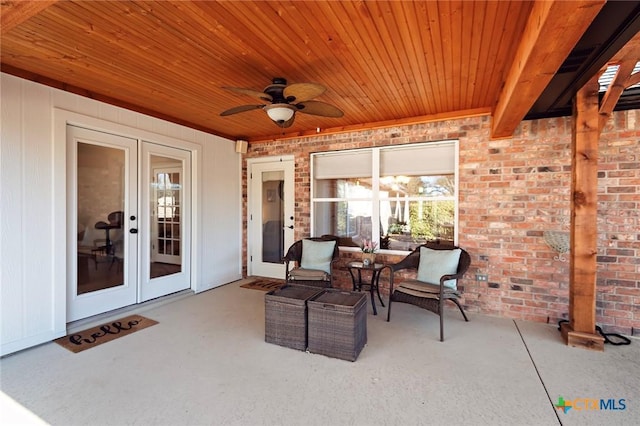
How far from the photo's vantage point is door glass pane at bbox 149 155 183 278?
4.03 meters

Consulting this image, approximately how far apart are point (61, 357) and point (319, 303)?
2.20m

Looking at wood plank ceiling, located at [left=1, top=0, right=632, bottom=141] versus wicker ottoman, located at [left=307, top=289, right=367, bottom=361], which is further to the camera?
wicker ottoman, located at [left=307, top=289, right=367, bottom=361]

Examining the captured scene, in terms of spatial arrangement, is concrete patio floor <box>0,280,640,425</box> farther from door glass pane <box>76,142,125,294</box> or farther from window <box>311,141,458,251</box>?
window <box>311,141,458,251</box>

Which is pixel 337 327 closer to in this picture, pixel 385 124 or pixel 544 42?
pixel 544 42

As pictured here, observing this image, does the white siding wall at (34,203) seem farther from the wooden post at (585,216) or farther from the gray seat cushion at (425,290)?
the wooden post at (585,216)

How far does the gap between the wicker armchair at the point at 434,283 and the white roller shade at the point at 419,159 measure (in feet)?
3.38

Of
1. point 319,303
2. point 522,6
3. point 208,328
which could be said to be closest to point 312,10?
point 522,6

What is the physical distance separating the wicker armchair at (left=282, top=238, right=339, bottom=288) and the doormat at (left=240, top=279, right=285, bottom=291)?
75 centimetres

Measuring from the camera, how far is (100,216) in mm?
3459

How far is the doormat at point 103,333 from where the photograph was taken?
2.77 meters

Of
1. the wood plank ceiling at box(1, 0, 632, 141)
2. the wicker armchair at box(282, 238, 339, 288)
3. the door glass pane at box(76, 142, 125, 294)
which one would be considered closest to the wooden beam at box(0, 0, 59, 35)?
the wood plank ceiling at box(1, 0, 632, 141)

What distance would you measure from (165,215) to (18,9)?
288 centimetres

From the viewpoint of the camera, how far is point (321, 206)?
4750 mm

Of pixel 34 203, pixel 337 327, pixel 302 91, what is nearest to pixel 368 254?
pixel 337 327
